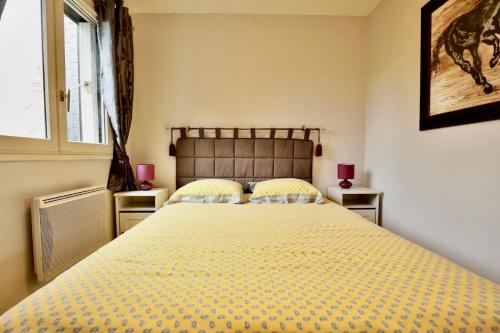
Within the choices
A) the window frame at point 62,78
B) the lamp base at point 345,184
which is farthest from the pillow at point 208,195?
the lamp base at point 345,184

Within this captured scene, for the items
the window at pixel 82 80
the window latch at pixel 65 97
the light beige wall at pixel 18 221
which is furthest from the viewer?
the window at pixel 82 80

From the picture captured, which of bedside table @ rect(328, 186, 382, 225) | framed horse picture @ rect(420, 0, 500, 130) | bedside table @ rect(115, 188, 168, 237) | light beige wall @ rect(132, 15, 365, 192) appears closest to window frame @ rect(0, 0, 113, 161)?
bedside table @ rect(115, 188, 168, 237)

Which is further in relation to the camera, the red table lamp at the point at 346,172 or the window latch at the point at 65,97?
the red table lamp at the point at 346,172

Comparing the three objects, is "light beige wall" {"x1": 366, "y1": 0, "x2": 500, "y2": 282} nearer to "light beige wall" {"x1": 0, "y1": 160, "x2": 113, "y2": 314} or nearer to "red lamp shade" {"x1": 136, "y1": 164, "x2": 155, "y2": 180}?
"red lamp shade" {"x1": 136, "y1": 164, "x2": 155, "y2": 180}

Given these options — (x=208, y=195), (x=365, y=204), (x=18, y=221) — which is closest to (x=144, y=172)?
(x=208, y=195)

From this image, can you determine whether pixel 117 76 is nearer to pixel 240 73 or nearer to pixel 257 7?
pixel 240 73

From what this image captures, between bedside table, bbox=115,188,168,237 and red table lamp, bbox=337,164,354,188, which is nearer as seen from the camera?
bedside table, bbox=115,188,168,237

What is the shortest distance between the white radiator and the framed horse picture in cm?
266

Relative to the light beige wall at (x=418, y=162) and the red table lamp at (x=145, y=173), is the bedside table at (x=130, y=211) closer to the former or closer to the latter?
the red table lamp at (x=145, y=173)

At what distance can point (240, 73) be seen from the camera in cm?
277

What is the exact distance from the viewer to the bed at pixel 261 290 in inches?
27.3

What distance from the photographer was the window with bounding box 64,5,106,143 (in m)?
1.92

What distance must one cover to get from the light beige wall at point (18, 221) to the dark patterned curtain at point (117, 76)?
0.75m

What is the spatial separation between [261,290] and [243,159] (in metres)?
2.00
